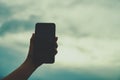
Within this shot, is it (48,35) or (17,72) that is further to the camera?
(48,35)

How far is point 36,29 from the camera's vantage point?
10.3 ft

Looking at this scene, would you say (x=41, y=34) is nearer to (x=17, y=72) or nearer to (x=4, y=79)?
(x=17, y=72)

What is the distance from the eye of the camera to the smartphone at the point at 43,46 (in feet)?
8.55

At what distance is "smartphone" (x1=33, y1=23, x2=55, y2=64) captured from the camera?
261 centimetres

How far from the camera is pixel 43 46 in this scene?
2990mm

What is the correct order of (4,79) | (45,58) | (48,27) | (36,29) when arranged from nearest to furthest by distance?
(4,79)
(45,58)
(36,29)
(48,27)

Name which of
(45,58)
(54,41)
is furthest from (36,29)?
(45,58)

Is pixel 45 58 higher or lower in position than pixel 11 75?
higher

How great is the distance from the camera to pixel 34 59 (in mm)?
2529

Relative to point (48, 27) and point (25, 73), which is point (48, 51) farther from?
point (48, 27)

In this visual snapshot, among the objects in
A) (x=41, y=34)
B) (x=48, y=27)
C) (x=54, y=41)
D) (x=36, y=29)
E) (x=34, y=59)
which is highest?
(x=48, y=27)

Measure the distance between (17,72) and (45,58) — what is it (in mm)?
554

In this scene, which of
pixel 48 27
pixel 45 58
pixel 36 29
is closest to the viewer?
pixel 45 58

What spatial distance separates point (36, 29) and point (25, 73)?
3.42 feet
